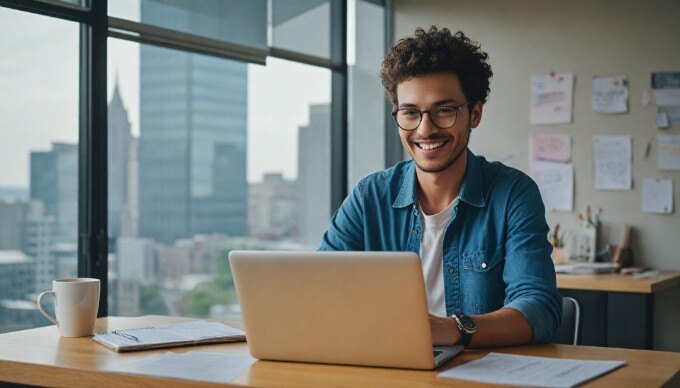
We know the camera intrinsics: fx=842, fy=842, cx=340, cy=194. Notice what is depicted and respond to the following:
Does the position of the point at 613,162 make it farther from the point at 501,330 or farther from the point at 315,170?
the point at 501,330

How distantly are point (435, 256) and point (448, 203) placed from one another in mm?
143

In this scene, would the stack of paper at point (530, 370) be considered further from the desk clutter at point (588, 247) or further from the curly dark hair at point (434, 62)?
the desk clutter at point (588, 247)

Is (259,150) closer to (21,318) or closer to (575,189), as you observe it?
(575,189)

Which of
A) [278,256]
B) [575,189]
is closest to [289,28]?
[575,189]

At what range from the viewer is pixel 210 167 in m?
5.27

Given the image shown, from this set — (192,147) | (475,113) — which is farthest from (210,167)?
(475,113)

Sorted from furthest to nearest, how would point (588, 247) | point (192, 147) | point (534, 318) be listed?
point (192, 147) → point (588, 247) → point (534, 318)

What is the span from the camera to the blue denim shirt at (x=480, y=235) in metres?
1.85

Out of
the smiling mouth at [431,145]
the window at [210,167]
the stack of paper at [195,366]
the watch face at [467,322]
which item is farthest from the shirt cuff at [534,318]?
the window at [210,167]

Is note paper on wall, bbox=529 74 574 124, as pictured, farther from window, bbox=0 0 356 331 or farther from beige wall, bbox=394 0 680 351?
window, bbox=0 0 356 331

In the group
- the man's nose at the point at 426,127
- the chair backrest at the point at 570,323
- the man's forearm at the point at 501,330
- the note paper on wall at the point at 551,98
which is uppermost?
the note paper on wall at the point at 551,98

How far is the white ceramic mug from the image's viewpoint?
1842 millimetres

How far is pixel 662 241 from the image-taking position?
163 inches

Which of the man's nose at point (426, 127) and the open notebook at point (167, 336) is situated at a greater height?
the man's nose at point (426, 127)
